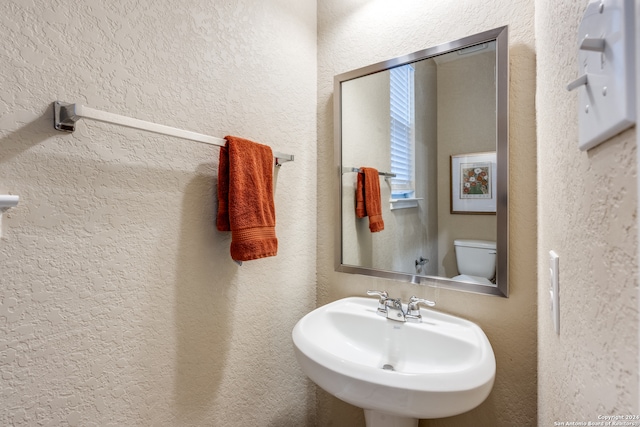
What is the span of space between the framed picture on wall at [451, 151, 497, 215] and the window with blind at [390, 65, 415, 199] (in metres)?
0.17

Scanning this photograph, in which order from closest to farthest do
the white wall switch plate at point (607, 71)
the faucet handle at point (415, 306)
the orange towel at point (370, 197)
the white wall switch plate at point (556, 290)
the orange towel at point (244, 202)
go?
the white wall switch plate at point (607, 71), the white wall switch plate at point (556, 290), the orange towel at point (244, 202), the faucet handle at point (415, 306), the orange towel at point (370, 197)

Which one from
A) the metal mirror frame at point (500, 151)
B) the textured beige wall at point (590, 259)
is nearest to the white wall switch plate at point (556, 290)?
the textured beige wall at point (590, 259)

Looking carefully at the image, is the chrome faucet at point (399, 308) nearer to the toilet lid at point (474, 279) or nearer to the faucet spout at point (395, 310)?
the faucet spout at point (395, 310)

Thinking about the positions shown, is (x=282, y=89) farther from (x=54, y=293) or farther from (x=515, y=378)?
(x=515, y=378)

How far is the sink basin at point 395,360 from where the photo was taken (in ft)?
2.36

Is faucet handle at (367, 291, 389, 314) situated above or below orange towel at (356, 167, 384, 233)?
below

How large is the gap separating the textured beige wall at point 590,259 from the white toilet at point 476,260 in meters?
0.51

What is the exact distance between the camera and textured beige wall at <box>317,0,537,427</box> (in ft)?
3.22

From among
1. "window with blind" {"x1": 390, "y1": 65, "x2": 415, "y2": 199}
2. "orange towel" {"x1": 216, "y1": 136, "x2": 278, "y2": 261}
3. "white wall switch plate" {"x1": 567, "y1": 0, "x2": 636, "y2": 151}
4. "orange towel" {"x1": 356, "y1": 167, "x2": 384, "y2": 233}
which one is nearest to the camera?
"white wall switch plate" {"x1": 567, "y1": 0, "x2": 636, "y2": 151}

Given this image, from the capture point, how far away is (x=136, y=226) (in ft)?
2.73

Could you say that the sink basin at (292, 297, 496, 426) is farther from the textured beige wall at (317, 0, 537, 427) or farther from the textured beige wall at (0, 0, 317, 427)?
the textured beige wall at (0, 0, 317, 427)

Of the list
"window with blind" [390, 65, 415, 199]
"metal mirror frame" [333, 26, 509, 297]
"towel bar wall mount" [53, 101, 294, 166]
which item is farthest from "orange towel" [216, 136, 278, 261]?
"metal mirror frame" [333, 26, 509, 297]

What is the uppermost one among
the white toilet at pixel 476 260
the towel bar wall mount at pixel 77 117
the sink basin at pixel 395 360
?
the towel bar wall mount at pixel 77 117

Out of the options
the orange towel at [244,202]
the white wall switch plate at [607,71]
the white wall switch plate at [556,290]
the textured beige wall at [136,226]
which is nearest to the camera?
the white wall switch plate at [607,71]
